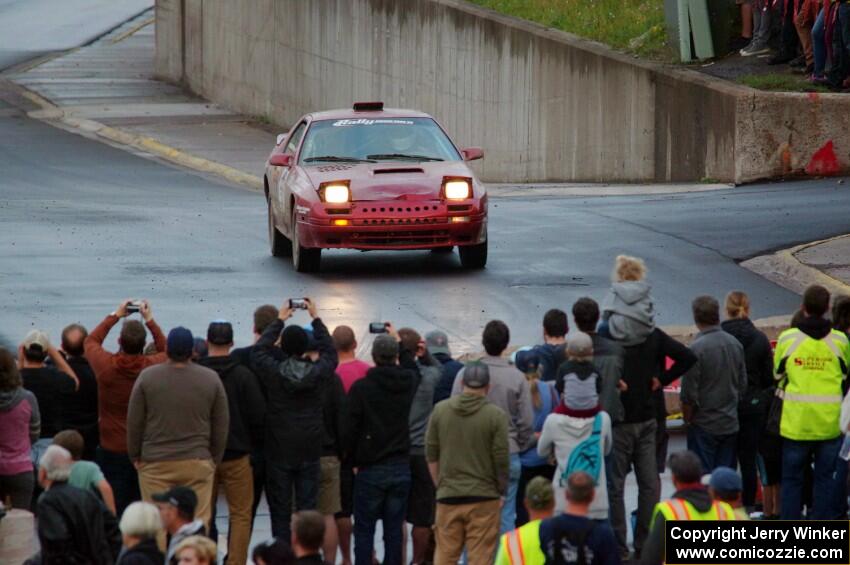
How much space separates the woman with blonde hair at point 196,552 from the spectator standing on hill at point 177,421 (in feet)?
7.43

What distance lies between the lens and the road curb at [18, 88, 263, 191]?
29600 mm

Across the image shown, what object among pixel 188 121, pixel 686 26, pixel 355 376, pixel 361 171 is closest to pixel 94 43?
pixel 188 121

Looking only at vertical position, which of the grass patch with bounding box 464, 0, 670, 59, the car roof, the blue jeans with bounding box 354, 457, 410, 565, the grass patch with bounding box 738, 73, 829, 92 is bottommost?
the blue jeans with bounding box 354, 457, 410, 565

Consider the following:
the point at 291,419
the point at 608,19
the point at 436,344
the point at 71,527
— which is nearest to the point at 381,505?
the point at 291,419

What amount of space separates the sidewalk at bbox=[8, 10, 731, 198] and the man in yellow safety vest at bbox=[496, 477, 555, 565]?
1683cm

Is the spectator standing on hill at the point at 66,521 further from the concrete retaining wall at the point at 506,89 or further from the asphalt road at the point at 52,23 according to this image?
the asphalt road at the point at 52,23

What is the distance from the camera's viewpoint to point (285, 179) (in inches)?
742

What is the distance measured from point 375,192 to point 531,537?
10.1 m

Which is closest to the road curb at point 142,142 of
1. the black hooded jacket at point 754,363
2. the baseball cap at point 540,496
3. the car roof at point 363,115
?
the car roof at point 363,115

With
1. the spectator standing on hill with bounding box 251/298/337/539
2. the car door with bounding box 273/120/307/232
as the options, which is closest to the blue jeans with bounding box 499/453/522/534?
the spectator standing on hill with bounding box 251/298/337/539

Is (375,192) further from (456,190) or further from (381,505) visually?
(381,505)

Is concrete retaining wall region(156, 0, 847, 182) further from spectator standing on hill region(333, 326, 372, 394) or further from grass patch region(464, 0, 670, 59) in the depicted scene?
spectator standing on hill region(333, 326, 372, 394)

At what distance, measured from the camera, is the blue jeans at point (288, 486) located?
33.3 feet

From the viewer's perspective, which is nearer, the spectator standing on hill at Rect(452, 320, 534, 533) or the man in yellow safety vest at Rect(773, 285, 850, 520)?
the spectator standing on hill at Rect(452, 320, 534, 533)
